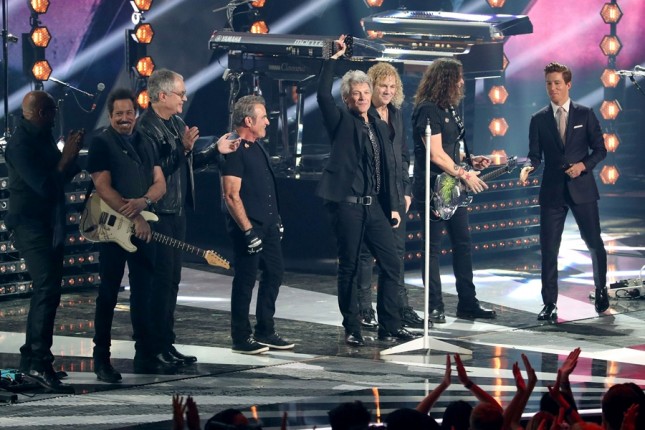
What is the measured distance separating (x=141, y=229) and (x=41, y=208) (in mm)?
614

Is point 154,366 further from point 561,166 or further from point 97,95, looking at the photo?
point 97,95

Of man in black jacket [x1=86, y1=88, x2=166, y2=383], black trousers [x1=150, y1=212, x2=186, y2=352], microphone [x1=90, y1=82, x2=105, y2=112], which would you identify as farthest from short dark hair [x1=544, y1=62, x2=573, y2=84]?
microphone [x1=90, y1=82, x2=105, y2=112]

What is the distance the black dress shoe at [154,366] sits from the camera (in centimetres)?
891

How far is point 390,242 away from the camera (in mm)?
9914

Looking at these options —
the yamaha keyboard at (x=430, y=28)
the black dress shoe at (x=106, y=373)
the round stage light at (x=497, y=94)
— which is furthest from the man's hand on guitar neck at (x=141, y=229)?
the round stage light at (x=497, y=94)

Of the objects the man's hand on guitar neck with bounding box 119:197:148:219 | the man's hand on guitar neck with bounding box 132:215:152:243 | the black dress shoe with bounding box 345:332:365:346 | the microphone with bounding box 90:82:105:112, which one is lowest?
the black dress shoe with bounding box 345:332:365:346

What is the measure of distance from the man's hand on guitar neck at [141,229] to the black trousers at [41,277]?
1.53ft

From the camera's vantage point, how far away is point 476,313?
1091 cm

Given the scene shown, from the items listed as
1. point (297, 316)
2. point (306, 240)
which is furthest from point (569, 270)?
point (297, 316)

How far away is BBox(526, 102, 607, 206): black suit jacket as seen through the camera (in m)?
10.9

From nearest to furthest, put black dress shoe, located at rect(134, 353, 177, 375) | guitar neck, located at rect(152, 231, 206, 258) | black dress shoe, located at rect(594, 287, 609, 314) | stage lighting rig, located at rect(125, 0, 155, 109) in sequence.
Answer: guitar neck, located at rect(152, 231, 206, 258) → black dress shoe, located at rect(134, 353, 177, 375) → black dress shoe, located at rect(594, 287, 609, 314) → stage lighting rig, located at rect(125, 0, 155, 109)

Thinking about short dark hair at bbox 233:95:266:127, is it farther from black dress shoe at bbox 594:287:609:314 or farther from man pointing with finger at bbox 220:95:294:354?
black dress shoe at bbox 594:287:609:314

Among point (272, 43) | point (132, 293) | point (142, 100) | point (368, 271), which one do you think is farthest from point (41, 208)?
point (142, 100)

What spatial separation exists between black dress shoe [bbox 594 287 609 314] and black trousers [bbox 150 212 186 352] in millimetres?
3655
